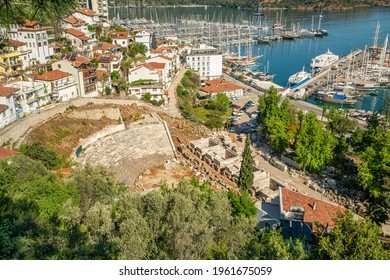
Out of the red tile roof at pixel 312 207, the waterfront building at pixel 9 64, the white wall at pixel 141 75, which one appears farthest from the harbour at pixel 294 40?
the waterfront building at pixel 9 64

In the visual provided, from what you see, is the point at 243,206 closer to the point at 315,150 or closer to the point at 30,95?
the point at 315,150

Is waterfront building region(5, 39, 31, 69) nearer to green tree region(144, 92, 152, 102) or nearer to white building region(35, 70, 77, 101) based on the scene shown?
A: white building region(35, 70, 77, 101)

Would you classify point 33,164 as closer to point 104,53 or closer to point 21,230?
point 21,230

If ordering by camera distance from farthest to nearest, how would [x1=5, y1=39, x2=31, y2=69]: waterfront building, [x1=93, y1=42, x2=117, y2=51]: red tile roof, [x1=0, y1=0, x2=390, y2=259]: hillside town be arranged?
[x1=93, y1=42, x2=117, y2=51]: red tile roof → [x1=5, y1=39, x2=31, y2=69]: waterfront building → [x1=0, y1=0, x2=390, y2=259]: hillside town

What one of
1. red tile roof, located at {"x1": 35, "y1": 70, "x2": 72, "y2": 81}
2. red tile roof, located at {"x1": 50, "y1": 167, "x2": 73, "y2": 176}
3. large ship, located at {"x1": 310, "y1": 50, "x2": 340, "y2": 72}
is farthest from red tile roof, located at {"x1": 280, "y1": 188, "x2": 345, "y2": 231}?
large ship, located at {"x1": 310, "y1": 50, "x2": 340, "y2": 72}

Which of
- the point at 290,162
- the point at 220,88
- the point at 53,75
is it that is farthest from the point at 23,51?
the point at 290,162
